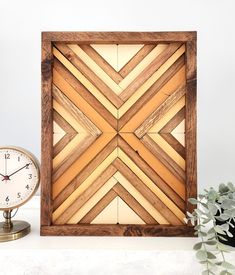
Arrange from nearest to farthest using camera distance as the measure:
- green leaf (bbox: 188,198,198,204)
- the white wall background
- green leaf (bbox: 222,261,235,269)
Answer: green leaf (bbox: 222,261,235,269) < green leaf (bbox: 188,198,198,204) < the white wall background

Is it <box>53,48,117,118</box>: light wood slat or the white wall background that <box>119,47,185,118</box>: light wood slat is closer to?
<box>53,48,117,118</box>: light wood slat

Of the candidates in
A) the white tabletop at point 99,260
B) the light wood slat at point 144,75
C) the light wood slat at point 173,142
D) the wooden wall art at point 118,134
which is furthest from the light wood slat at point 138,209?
A: the light wood slat at point 144,75

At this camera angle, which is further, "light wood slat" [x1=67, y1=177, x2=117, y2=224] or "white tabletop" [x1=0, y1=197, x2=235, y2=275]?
"light wood slat" [x1=67, y1=177, x2=117, y2=224]

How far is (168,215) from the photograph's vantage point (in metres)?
0.93

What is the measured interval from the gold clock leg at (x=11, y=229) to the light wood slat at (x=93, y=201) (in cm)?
14

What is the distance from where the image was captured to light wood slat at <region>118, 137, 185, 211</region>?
930 millimetres

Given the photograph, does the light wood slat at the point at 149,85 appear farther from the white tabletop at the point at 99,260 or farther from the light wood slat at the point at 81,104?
the white tabletop at the point at 99,260

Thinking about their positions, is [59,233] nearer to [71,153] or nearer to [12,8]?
[71,153]

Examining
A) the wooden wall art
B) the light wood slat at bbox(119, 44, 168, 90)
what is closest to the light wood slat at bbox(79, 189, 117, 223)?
the wooden wall art

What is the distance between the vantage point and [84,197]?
3.07ft

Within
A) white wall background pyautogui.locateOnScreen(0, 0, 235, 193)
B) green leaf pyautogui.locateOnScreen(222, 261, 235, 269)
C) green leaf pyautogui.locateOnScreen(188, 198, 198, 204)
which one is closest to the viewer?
green leaf pyautogui.locateOnScreen(222, 261, 235, 269)

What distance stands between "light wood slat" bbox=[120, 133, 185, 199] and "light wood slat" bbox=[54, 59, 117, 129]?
6cm

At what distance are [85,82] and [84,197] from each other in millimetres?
362

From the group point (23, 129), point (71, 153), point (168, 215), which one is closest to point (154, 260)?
point (168, 215)
